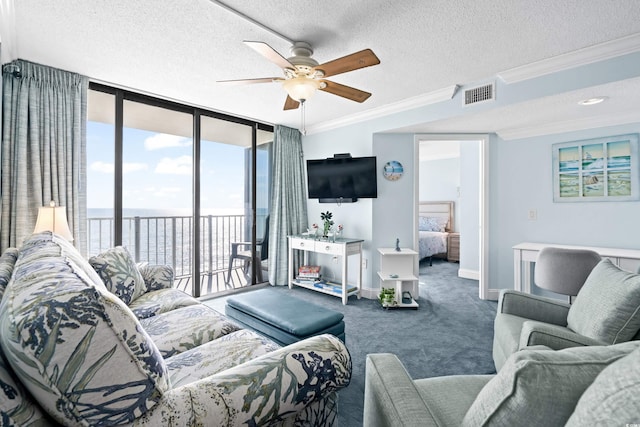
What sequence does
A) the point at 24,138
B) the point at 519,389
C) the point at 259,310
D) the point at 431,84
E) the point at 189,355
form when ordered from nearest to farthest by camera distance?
the point at 519,389
the point at 189,355
the point at 259,310
the point at 24,138
the point at 431,84

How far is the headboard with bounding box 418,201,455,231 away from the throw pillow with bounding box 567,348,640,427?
6628 mm

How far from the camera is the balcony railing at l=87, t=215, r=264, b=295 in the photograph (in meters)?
3.94

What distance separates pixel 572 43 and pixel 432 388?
265cm

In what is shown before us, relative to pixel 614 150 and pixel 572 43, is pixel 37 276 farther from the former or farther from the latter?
pixel 614 150

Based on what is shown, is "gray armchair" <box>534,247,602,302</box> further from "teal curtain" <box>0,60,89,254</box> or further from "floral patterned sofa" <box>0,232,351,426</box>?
"teal curtain" <box>0,60,89,254</box>

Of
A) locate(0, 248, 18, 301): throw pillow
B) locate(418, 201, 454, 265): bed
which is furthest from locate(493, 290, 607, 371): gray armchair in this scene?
locate(418, 201, 454, 265): bed

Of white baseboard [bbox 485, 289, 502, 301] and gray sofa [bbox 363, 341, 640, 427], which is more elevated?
gray sofa [bbox 363, 341, 640, 427]

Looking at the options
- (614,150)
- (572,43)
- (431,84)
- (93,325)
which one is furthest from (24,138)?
(614,150)

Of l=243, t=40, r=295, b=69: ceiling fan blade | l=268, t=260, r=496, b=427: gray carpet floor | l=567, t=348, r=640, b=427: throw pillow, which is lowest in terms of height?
l=268, t=260, r=496, b=427: gray carpet floor

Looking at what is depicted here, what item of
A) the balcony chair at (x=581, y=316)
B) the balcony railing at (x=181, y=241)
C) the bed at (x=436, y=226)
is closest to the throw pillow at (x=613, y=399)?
the balcony chair at (x=581, y=316)

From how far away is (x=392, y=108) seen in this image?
135 inches

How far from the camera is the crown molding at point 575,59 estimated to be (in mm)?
2061

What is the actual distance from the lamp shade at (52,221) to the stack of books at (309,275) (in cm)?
268

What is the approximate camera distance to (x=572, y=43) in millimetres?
2125
